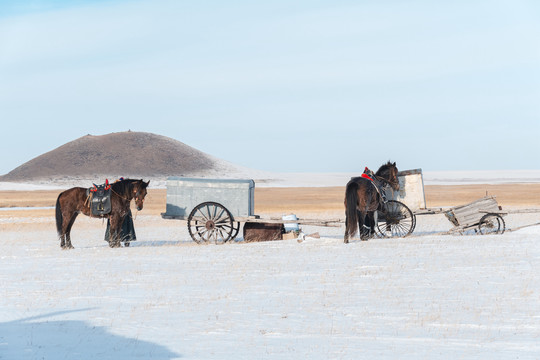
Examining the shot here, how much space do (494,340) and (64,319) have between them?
5869mm

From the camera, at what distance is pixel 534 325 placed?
9023mm

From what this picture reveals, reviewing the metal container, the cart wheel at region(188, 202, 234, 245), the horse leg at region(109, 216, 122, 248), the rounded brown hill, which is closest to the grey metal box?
the cart wheel at region(188, 202, 234, 245)

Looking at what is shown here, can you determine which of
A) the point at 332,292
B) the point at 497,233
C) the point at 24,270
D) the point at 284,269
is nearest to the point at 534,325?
the point at 332,292

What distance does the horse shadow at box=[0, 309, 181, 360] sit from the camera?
306 inches

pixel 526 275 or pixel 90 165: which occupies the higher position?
pixel 90 165

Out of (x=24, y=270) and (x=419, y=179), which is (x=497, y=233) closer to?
(x=419, y=179)

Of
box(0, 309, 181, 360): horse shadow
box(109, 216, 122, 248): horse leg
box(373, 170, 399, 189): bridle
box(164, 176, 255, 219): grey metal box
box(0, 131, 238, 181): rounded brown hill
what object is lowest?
box(0, 309, 181, 360): horse shadow

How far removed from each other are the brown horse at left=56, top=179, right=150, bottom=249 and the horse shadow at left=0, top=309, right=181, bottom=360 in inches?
385

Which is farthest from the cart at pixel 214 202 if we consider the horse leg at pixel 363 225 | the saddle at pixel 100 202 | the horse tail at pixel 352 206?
the saddle at pixel 100 202

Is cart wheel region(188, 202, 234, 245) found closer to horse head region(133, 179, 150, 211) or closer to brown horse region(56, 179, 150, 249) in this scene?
horse head region(133, 179, 150, 211)

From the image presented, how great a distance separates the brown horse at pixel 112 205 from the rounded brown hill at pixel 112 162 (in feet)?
498

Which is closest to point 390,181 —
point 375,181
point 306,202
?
point 375,181

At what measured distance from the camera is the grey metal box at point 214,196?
19.8 m

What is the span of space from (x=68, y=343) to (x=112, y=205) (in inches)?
438
